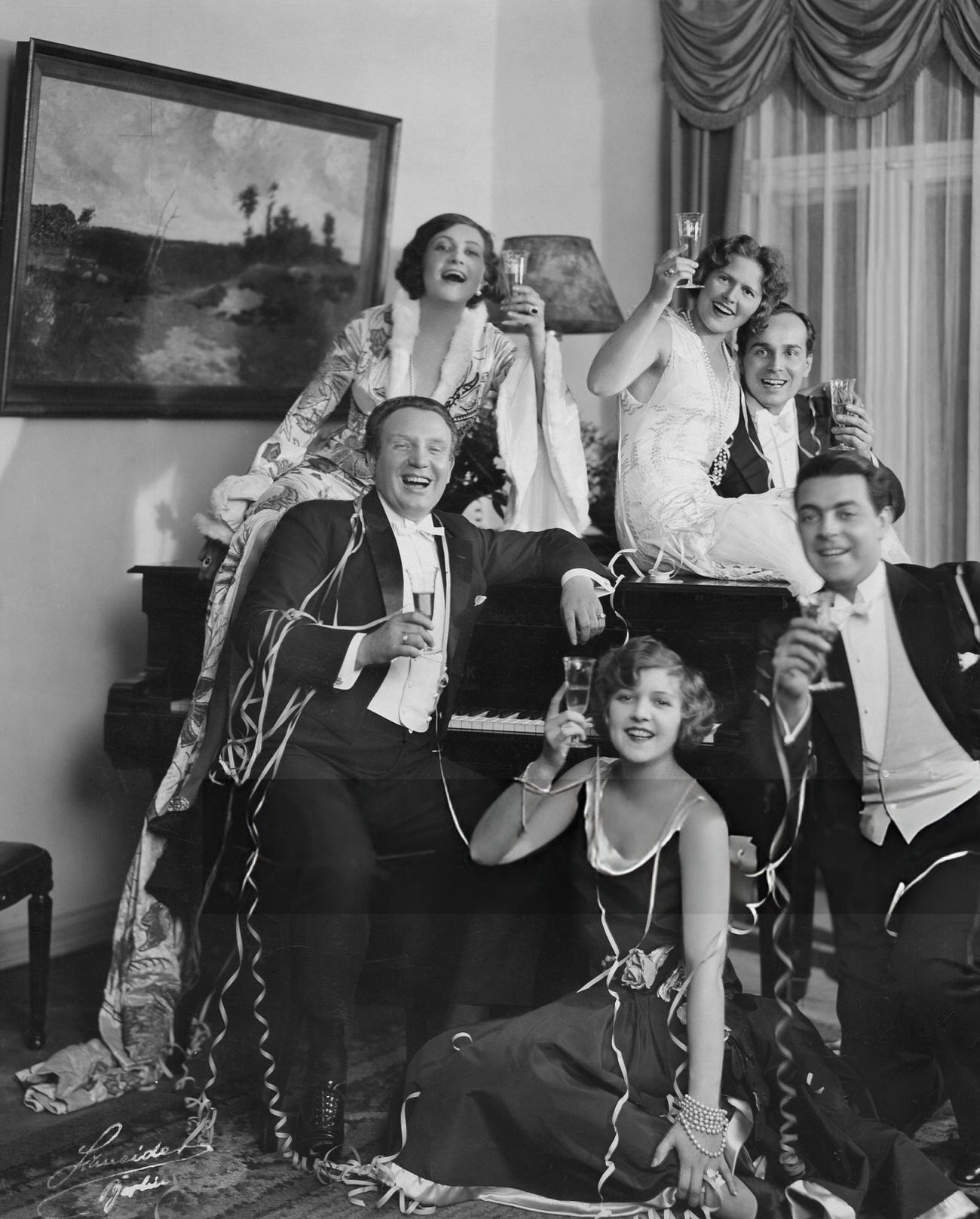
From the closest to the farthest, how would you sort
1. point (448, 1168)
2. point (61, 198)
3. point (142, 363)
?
point (448, 1168)
point (61, 198)
point (142, 363)

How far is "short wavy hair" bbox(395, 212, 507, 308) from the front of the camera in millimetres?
2857

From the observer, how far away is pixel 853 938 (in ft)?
7.06

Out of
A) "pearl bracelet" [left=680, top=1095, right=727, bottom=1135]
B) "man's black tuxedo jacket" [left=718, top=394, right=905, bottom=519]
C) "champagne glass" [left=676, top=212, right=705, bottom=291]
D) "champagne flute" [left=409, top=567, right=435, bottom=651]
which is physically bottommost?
"pearl bracelet" [left=680, top=1095, right=727, bottom=1135]

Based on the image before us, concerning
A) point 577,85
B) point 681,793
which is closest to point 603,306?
point 577,85

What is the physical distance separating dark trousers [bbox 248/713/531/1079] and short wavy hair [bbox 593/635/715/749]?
1.13 ft

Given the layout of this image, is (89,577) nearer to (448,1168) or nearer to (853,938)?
(448,1168)

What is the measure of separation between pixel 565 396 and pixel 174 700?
100 centimetres

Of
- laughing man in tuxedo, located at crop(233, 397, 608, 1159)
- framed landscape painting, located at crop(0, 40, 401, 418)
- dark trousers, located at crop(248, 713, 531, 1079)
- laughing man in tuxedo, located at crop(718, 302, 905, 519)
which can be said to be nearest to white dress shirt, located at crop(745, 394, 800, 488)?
laughing man in tuxedo, located at crop(718, 302, 905, 519)

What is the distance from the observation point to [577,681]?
200cm

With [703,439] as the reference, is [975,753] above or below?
below

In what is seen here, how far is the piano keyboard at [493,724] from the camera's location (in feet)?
7.82

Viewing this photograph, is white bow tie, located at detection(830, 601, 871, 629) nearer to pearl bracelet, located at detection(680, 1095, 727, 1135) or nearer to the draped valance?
pearl bracelet, located at detection(680, 1095, 727, 1135)
